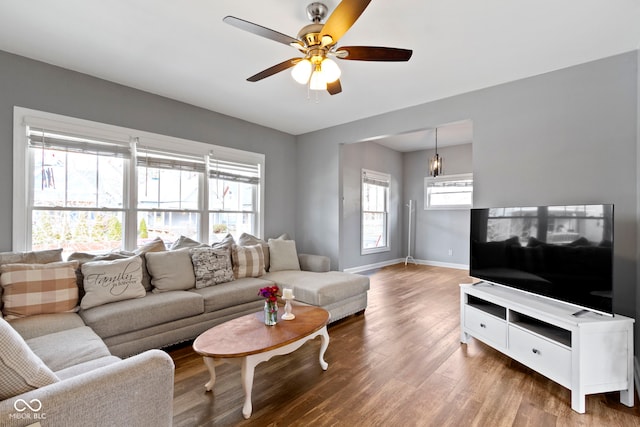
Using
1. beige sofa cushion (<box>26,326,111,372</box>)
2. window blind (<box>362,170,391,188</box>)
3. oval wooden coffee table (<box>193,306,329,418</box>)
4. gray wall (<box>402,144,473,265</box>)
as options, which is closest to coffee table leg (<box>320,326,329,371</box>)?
oval wooden coffee table (<box>193,306,329,418</box>)

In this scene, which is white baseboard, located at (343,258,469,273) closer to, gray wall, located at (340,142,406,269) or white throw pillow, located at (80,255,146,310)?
gray wall, located at (340,142,406,269)

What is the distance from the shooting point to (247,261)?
3.71 m

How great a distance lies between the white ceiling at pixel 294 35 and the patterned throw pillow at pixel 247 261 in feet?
6.26

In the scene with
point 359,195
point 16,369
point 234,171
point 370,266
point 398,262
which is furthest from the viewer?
point 398,262

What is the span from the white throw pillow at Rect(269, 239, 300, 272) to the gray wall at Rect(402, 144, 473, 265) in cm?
414

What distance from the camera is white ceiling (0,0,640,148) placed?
2.04 m

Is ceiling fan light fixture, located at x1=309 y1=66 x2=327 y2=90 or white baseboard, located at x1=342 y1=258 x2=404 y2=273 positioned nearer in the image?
ceiling fan light fixture, located at x1=309 y1=66 x2=327 y2=90

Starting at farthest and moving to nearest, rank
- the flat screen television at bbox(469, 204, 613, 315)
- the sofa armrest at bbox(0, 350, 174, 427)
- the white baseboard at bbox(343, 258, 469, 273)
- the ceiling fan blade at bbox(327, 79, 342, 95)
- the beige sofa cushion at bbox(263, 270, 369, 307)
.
Answer: the white baseboard at bbox(343, 258, 469, 273) → the beige sofa cushion at bbox(263, 270, 369, 307) → the ceiling fan blade at bbox(327, 79, 342, 95) → the flat screen television at bbox(469, 204, 613, 315) → the sofa armrest at bbox(0, 350, 174, 427)

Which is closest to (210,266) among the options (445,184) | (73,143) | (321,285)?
(321,285)

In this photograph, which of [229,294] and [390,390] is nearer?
[390,390]

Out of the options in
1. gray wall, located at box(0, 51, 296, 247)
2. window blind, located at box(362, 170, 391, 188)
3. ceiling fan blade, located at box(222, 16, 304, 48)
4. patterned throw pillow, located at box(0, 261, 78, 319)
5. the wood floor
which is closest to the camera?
ceiling fan blade, located at box(222, 16, 304, 48)

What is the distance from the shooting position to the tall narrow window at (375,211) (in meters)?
6.56

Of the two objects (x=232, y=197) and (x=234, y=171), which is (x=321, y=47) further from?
(x=232, y=197)

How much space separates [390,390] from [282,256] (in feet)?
7.80
